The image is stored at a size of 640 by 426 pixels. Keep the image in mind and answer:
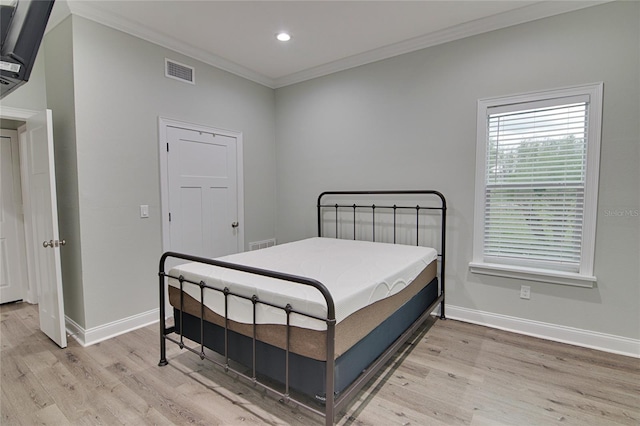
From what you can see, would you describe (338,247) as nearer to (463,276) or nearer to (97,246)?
(463,276)

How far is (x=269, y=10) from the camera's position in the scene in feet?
8.89

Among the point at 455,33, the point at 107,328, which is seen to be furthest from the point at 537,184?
the point at 107,328

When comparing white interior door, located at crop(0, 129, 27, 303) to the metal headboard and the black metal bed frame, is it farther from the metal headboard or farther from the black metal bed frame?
the metal headboard

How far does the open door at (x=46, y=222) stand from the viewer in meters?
2.59

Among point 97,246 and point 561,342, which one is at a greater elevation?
point 97,246

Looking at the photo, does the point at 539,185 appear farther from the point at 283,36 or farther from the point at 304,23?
the point at 283,36

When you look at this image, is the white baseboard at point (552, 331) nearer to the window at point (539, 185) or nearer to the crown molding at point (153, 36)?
the window at point (539, 185)

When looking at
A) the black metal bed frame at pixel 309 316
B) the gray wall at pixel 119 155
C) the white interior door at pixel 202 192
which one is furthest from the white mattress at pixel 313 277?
the white interior door at pixel 202 192

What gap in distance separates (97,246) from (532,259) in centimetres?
379

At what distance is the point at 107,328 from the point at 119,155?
1.54 meters

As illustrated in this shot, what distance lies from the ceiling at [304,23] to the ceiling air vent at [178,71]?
0.48ft

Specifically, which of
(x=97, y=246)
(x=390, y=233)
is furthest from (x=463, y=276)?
(x=97, y=246)

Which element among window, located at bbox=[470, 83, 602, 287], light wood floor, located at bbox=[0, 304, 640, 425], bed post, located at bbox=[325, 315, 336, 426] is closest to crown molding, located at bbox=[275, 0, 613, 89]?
window, located at bbox=[470, 83, 602, 287]

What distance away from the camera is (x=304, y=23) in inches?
116
